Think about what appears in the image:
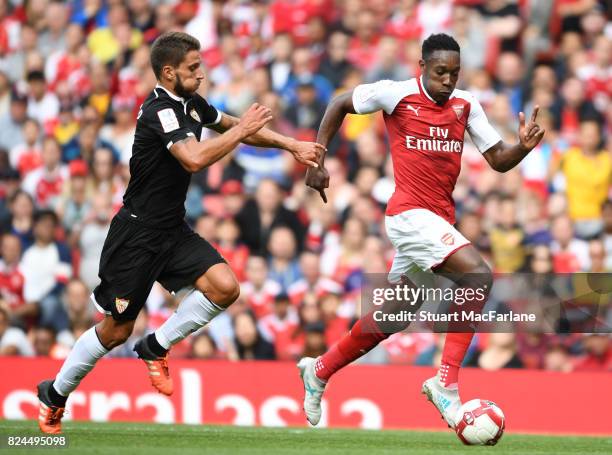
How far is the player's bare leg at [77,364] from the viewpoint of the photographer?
28.7ft

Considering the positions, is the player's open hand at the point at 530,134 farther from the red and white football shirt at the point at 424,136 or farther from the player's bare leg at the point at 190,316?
the player's bare leg at the point at 190,316

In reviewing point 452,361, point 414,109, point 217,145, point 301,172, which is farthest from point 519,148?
point 301,172

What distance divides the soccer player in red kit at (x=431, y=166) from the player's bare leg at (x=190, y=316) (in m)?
0.89

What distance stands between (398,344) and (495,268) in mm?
1191

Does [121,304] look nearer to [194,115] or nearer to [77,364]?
[77,364]

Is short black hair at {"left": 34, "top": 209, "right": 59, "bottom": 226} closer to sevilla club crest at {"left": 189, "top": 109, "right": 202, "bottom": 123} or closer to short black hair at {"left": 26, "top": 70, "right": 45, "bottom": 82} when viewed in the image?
short black hair at {"left": 26, "top": 70, "right": 45, "bottom": 82}

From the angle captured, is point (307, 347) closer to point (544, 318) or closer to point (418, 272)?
point (544, 318)

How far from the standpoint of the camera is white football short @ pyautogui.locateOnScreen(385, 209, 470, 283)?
855 centimetres

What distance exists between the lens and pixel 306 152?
337 inches

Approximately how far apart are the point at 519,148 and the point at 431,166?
23.8 inches

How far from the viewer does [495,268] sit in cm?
1230

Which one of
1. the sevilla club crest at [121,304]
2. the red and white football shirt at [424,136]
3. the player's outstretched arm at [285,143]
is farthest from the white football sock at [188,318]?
the red and white football shirt at [424,136]

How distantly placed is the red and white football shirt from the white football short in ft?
0.26

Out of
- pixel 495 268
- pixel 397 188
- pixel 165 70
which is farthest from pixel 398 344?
pixel 165 70
